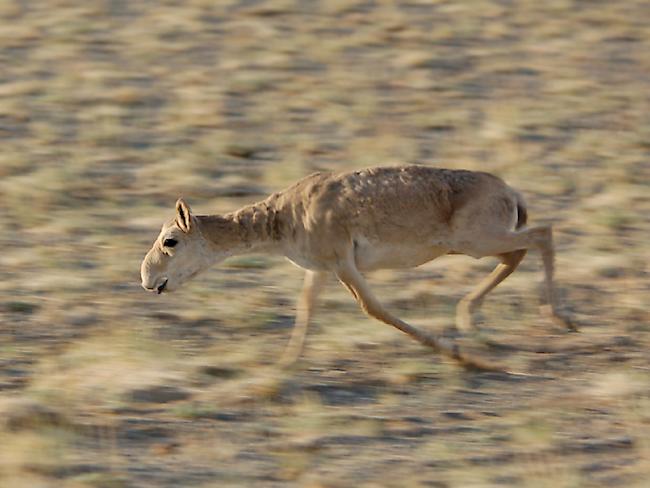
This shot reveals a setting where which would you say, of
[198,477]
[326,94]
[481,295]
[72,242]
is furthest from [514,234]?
[326,94]

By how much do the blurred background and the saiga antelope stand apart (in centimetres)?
56

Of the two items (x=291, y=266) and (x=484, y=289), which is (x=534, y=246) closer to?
(x=484, y=289)

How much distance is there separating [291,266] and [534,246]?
318cm

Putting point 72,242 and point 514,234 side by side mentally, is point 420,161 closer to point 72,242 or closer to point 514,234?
point 72,242

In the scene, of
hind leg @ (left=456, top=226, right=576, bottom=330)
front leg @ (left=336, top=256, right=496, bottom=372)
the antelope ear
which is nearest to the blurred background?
front leg @ (left=336, top=256, right=496, bottom=372)

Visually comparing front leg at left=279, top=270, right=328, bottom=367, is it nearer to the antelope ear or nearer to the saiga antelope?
the saiga antelope

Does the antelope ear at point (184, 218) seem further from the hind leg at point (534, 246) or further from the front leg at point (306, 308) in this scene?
the hind leg at point (534, 246)

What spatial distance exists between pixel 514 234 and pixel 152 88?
34.7 ft

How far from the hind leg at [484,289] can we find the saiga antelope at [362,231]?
0.83 ft

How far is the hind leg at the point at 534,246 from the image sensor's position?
10.5 metres

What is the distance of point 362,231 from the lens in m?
10.4

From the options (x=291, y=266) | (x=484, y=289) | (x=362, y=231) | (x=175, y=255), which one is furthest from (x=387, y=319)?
(x=291, y=266)

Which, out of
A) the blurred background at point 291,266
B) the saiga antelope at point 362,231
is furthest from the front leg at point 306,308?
the blurred background at point 291,266

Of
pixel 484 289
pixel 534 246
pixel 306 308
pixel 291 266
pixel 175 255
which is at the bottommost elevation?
pixel 291 266
